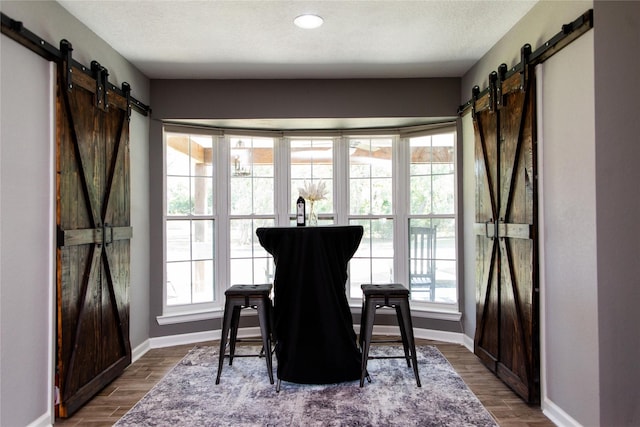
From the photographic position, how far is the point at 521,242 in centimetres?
295

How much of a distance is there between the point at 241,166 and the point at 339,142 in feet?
3.85

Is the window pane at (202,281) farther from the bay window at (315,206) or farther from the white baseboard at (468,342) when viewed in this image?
the white baseboard at (468,342)

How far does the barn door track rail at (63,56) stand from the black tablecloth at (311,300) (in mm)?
1644

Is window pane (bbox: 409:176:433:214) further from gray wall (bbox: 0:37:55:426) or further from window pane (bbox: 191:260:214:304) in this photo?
gray wall (bbox: 0:37:55:426)

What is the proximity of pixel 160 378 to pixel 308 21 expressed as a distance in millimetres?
3064

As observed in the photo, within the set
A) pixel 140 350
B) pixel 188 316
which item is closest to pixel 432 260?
pixel 188 316

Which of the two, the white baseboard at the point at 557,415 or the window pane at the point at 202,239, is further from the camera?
the window pane at the point at 202,239

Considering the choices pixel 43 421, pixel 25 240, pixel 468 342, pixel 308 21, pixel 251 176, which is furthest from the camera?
pixel 251 176

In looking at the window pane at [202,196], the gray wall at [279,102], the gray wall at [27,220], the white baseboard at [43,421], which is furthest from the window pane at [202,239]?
the white baseboard at [43,421]

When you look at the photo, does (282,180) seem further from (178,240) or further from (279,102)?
(178,240)

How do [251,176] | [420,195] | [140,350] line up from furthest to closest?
[251,176], [420,195], [140,350]

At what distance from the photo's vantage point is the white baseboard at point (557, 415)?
8.08 ft

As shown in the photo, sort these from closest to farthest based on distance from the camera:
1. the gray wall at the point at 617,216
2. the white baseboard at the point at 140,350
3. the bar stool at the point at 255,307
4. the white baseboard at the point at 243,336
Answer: the gray wall at the point at 617,216
the bar stool at the point at 255,307
the white baseboard at the point at 140,350
the white baseboard at the point at 243,336

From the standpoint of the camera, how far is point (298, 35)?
10.9 feet
